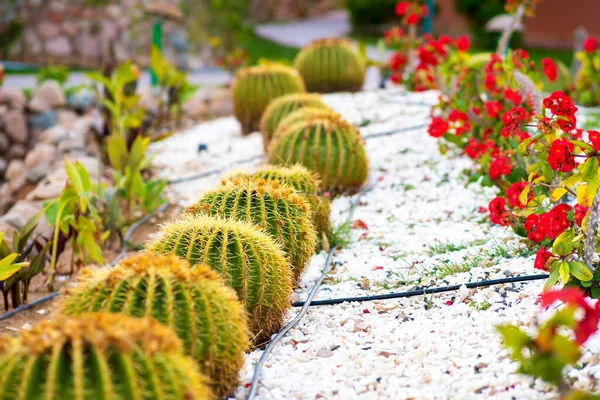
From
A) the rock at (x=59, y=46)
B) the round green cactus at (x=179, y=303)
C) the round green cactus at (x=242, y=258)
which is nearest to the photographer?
the round green cactus at (x=179, y=303)

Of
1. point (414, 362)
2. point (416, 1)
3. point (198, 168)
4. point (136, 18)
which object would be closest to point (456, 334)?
point (414, 362)

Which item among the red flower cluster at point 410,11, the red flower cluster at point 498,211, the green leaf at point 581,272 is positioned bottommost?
the red flower cluster at point 498,211

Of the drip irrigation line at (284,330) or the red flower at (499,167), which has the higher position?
the red flower at (499,167)

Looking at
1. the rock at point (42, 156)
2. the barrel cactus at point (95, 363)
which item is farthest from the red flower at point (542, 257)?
the rock at point (42, 156)

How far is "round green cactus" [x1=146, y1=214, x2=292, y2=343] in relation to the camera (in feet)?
→ 9.75

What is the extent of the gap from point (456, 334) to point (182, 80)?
6.26m

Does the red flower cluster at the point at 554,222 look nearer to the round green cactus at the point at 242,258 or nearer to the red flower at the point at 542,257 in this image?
the red flower at the point at 542,257

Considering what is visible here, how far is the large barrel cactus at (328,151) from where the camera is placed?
16.9ft

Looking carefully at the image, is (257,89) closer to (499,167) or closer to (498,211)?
(499,167)

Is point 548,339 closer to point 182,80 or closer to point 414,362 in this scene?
point 414,362

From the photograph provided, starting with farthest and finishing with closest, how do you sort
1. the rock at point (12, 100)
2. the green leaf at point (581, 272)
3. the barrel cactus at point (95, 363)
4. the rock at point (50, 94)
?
the rock at point (50, 94) < the rock at point (12, 100) < the green leaf at point (581, 272) < the barrel cactus at point (95, 363)

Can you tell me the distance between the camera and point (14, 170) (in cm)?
836

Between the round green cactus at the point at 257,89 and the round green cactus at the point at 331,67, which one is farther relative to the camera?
the round green cactus at the point at 331,67

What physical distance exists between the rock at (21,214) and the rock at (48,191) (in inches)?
2.8
